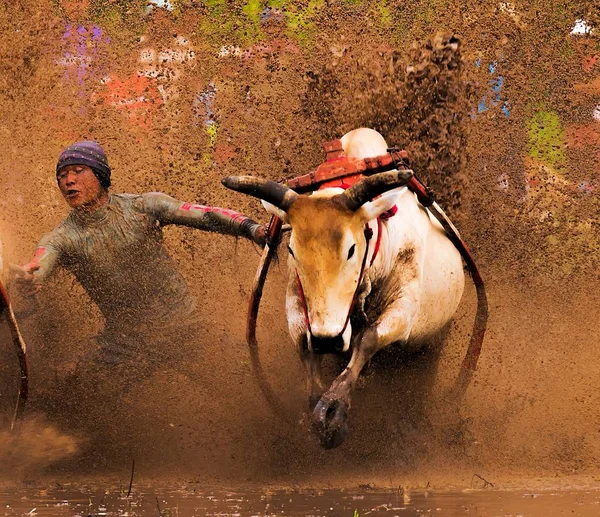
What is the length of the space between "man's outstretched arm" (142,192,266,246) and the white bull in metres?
0.58

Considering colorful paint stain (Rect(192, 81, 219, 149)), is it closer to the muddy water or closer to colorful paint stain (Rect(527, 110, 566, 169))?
colorful paint stain (Rect(527, 110, 566, 169))

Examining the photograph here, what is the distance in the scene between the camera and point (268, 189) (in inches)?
191

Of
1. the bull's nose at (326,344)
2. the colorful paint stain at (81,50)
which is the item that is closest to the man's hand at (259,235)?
the bull's nose at (326,344)

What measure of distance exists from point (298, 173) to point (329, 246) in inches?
100

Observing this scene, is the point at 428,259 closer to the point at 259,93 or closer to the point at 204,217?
the point at 204,217

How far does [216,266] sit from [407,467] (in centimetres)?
190

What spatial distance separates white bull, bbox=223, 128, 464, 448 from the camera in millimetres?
4711

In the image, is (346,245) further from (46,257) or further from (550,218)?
(550,218)

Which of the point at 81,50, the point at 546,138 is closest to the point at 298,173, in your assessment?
the point at 546,138

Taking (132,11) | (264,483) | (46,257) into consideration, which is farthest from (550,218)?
(132,11)

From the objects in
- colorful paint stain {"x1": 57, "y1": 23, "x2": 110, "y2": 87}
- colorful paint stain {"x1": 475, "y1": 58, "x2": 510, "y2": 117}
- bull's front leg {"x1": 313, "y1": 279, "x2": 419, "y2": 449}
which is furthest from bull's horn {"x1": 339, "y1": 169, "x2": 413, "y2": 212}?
colorful paint stain {"x1": 57, "y1": 23, "x2": 110, "y2": 87}

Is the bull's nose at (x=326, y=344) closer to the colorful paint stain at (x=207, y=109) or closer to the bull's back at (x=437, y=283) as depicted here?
the bull's back at (x=437, y=283)

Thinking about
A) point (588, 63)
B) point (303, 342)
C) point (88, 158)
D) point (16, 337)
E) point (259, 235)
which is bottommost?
point (303, 342)

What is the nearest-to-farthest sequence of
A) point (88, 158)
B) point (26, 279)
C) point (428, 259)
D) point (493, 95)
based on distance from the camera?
1. point (428, 259)
2. point (26, 279)
3. point (88, 158)
4. point (493, 95)
